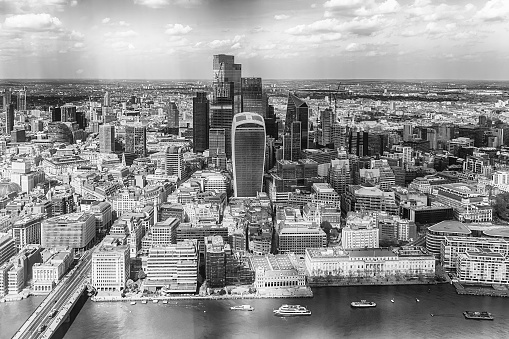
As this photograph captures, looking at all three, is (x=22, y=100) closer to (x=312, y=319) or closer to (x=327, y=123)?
(x=327, y=123)

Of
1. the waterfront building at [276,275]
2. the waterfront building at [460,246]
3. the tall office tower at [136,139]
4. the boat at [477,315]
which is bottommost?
the boat at [477,315]

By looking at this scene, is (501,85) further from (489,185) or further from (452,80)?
(489,185)

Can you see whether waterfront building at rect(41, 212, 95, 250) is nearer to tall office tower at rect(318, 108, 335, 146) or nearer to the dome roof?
the dome roof

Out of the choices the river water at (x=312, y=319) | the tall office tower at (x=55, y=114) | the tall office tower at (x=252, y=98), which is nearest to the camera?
the river water at (x=312, y=319)

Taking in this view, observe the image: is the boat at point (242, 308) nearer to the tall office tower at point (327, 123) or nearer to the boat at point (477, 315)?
the boat at point (477, 315)

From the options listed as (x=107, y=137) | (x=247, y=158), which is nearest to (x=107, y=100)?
(x=107, y=137)

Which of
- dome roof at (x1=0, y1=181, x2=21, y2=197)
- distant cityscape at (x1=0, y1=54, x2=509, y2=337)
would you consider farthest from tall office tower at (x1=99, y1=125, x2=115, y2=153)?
dome roof at (x1=0, y1=181, x2=21, y2=197)

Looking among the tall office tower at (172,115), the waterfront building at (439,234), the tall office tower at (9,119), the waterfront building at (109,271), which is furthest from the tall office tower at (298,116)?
the waterfront building at (109,271)
